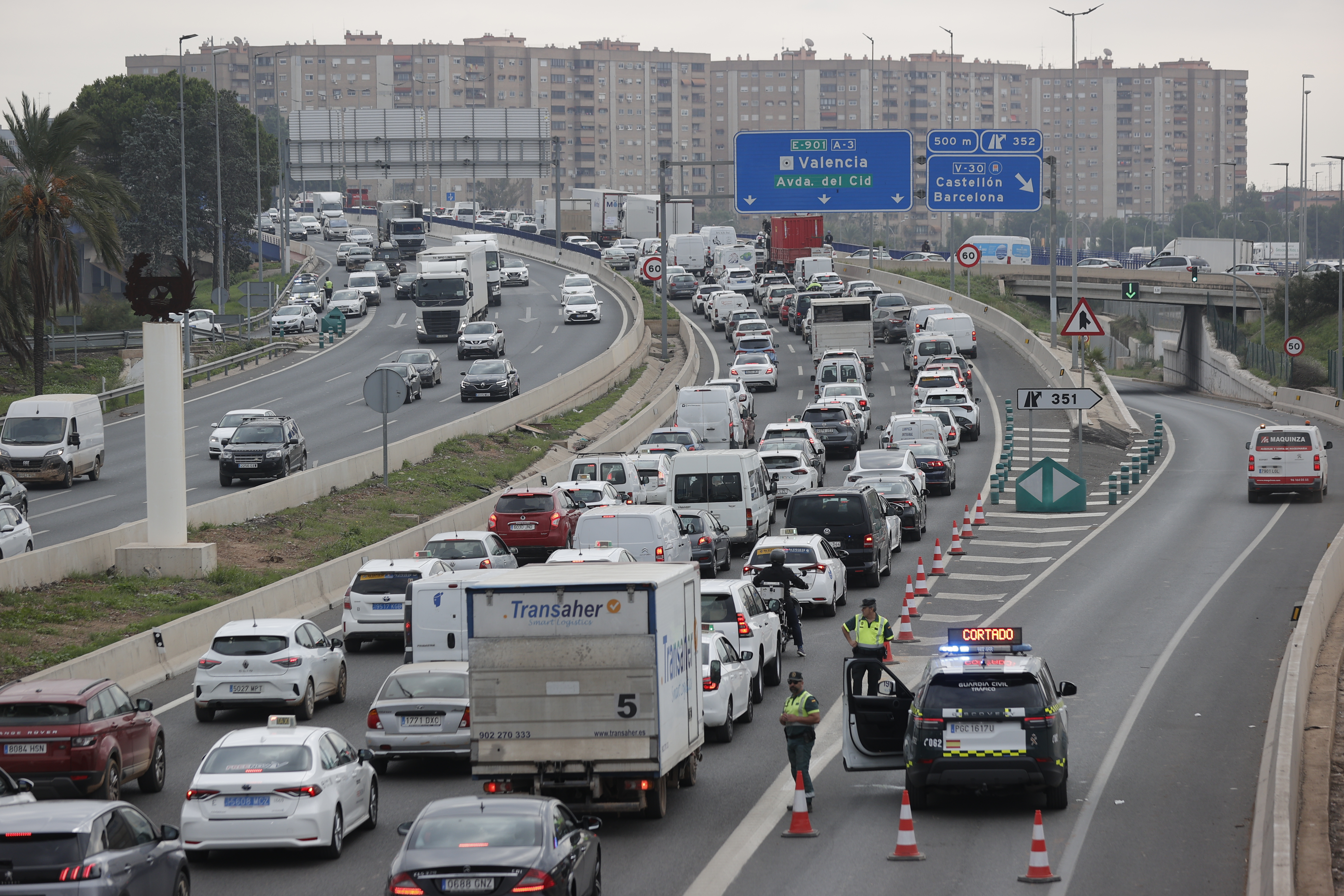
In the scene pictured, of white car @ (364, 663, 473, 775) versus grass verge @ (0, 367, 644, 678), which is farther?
grass verge @ (0, 367, 644, 678)

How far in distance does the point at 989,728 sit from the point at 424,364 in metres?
46.4

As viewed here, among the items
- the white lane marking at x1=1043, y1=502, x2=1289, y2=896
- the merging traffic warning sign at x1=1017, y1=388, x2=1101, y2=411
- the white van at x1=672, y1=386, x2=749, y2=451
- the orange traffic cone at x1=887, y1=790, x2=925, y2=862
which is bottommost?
the white lane marking at x1=1043, y1=502, x2=1289, y2=896

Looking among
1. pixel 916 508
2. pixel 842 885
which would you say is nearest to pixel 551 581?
pixel 842 885

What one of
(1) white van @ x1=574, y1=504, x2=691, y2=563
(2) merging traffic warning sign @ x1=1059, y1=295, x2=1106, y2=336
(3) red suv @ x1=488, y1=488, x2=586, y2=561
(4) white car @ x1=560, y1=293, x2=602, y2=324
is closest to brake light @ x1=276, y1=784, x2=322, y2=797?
(1) white van @ x1=574, y1=504, x2=691, y2=563

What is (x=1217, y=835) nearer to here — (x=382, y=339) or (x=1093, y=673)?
(x=1093, y=673)

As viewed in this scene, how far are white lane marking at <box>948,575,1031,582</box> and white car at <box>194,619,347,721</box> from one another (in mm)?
13951

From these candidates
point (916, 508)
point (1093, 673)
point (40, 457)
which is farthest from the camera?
point (40, 457)

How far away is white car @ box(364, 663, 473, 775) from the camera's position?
17.5 m

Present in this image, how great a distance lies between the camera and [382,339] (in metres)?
73.0

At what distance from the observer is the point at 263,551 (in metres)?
32.1

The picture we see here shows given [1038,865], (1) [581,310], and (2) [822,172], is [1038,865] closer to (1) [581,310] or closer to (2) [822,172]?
(2) [822,172]

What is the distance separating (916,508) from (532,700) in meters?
21.1

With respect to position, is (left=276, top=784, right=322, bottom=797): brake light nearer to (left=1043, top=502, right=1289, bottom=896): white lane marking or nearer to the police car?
the police car

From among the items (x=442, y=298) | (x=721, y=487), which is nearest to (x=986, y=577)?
(x=721, y=487)
